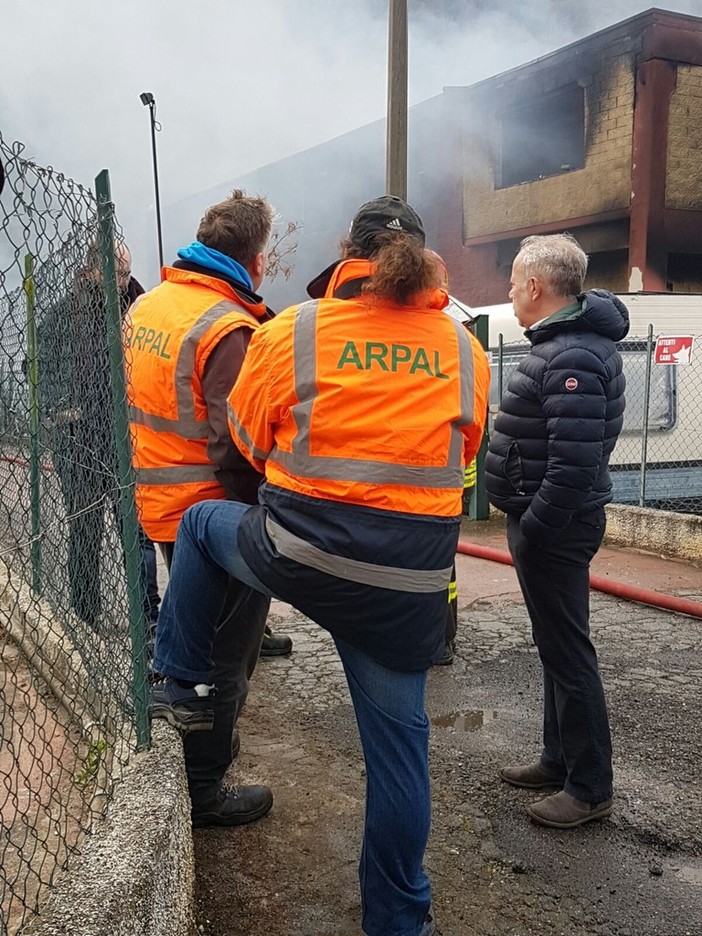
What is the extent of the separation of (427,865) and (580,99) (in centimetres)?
1725

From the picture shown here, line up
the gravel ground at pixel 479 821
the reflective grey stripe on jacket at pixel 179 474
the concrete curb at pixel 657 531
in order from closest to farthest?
the gravel ground at pixel 479 821 → the reflective grey stripe on jacket at pixel 179 474 → the concrete curb at pixel 657 531

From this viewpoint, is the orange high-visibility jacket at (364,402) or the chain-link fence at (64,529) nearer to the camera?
the orange high-visibility jacket at (364,402)

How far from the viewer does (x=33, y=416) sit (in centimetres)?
376

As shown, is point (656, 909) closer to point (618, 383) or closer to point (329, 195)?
point (618, 383)

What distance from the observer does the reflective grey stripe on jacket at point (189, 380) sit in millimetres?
2840

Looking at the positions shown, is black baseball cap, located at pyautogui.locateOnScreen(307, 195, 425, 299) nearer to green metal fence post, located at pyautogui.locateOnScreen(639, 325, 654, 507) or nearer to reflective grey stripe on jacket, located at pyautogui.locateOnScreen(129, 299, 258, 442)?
reflective grey stripe on jacket, located at pyautogui.locateOnScreen(129, 299, 258, 442)

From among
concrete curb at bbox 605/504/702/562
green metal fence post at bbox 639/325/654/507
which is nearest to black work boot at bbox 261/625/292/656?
concrete curb at bbox 605/504/702/562

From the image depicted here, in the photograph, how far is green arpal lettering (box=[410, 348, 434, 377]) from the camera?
2.20 meters

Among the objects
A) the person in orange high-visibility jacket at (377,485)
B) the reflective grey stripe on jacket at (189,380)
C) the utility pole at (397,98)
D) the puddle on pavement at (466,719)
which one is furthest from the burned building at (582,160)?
the person in orange high-visibility jacket at (377,485)

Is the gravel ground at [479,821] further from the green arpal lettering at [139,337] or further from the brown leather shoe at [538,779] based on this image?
the green arpal lettering at [139,337]

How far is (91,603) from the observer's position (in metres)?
3.77

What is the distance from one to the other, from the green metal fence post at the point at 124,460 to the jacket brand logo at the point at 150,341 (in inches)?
11.4

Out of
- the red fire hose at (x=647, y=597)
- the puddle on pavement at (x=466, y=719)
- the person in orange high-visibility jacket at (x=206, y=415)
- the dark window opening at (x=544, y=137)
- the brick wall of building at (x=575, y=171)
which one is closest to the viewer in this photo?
the person in orange high-visibility jacket at (x=206, y=415)

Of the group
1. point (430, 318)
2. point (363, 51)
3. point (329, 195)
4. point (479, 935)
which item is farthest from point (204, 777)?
point (363, 51)
